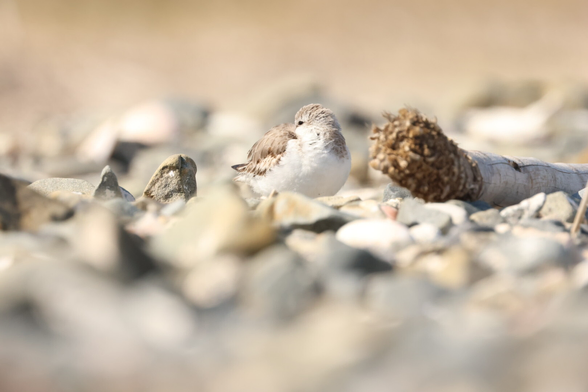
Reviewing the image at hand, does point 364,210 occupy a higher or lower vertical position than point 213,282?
higher

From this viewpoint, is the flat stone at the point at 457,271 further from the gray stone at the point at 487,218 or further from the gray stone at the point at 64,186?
the gray stone at the point at 64,186

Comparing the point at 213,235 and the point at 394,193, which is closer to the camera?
the point at 213,235

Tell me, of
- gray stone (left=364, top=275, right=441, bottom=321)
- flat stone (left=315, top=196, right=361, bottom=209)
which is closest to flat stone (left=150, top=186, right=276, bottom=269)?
gray stone (left=364, top=275, right=441, bottom=321)

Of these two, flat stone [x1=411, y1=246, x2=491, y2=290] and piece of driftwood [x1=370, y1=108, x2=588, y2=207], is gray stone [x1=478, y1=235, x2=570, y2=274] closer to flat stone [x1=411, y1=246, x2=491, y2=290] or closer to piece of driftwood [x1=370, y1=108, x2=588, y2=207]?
flat stone [x1=411, y1=246, x2=491, y2=290]

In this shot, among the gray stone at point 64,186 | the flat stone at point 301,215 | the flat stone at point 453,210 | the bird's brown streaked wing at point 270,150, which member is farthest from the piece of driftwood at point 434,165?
the gray stone at point 64,186

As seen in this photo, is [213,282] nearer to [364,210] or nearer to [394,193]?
[364,210]

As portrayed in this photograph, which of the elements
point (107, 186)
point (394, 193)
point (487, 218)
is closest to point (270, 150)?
point (394, 193)
